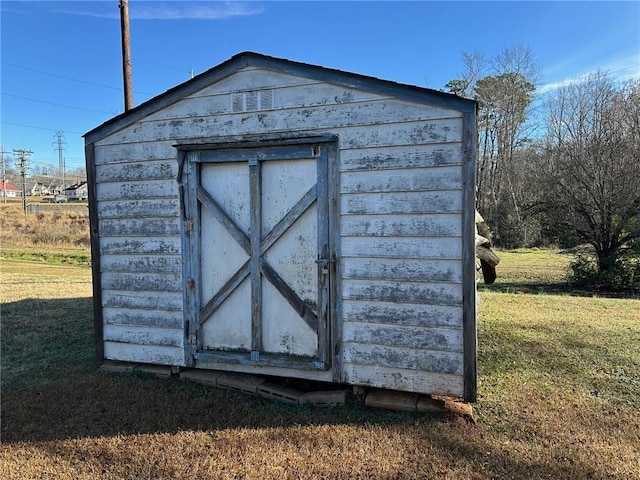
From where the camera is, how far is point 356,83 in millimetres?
3941

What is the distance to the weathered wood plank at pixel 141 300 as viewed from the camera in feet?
15.1

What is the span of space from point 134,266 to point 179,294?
60cm

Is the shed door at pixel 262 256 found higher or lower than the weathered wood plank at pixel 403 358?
higher

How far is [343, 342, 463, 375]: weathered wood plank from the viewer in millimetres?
3766

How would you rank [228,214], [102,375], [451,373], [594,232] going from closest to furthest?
[451,373]
[228,214]
[102,375]
[594,232]

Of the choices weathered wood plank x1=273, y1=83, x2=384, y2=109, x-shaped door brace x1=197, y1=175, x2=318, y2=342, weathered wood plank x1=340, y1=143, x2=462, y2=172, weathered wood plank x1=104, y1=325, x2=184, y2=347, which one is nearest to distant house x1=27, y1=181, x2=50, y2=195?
weathered wood plank x1=104, y1=325, x2=184, y2=347

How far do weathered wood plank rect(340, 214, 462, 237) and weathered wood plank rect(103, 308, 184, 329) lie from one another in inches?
75.4

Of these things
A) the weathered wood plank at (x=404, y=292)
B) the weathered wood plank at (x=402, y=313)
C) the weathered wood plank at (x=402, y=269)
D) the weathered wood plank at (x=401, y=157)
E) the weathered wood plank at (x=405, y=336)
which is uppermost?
the weathered wood plank at (x=401, y=157)

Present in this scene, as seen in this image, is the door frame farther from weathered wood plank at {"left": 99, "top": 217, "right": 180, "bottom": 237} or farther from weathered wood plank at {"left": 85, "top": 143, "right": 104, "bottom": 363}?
weathered wood plank at {"left": 85, "top": 143, "right": 104, "bottom": 363}

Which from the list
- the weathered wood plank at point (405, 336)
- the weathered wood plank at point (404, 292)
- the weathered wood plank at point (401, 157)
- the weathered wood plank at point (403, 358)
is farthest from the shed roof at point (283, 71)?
the weathered wood plank at point (403, 358)

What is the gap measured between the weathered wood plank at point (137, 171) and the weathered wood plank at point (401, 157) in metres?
1.75

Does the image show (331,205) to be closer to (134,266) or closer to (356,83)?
(356,83)

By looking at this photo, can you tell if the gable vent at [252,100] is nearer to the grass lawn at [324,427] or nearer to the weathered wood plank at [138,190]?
the weathered wood plank at [138,190]

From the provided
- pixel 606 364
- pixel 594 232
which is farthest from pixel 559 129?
pixel 606 364
